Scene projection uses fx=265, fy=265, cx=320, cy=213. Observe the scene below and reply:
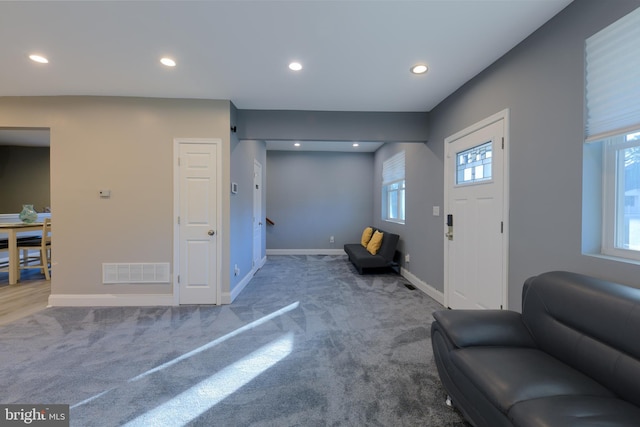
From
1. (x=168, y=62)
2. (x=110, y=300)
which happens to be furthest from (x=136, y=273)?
(x=168, y=62)

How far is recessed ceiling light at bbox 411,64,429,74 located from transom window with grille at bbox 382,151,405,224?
2287 mm

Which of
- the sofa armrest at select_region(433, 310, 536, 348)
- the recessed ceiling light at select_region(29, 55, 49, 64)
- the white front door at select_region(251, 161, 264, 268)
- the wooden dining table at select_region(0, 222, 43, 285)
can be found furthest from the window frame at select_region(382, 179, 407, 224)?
the wooden dining table at select_region(0, 222, 43, 285)

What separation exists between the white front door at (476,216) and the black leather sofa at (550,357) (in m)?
0.90

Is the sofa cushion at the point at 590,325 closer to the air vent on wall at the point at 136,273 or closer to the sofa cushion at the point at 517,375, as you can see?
the sofa cushion at the point at 517,375

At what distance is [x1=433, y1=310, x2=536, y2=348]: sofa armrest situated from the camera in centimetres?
151

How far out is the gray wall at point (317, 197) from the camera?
6.67 m

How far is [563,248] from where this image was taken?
5.97ft

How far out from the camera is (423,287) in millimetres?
3834

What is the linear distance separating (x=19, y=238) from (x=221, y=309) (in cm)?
428

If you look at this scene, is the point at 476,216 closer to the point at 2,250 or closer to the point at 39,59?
the point at 39,59

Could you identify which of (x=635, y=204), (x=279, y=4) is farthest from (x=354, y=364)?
(x=279, y=4)

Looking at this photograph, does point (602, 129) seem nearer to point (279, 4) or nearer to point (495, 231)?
point (495, 231)

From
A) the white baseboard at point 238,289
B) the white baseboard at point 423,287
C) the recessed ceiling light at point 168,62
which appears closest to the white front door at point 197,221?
the white baseboard at point 238,289

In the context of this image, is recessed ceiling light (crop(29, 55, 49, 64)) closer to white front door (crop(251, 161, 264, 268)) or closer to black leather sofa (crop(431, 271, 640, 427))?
white front door (crop(251, 161, 264, 268))
